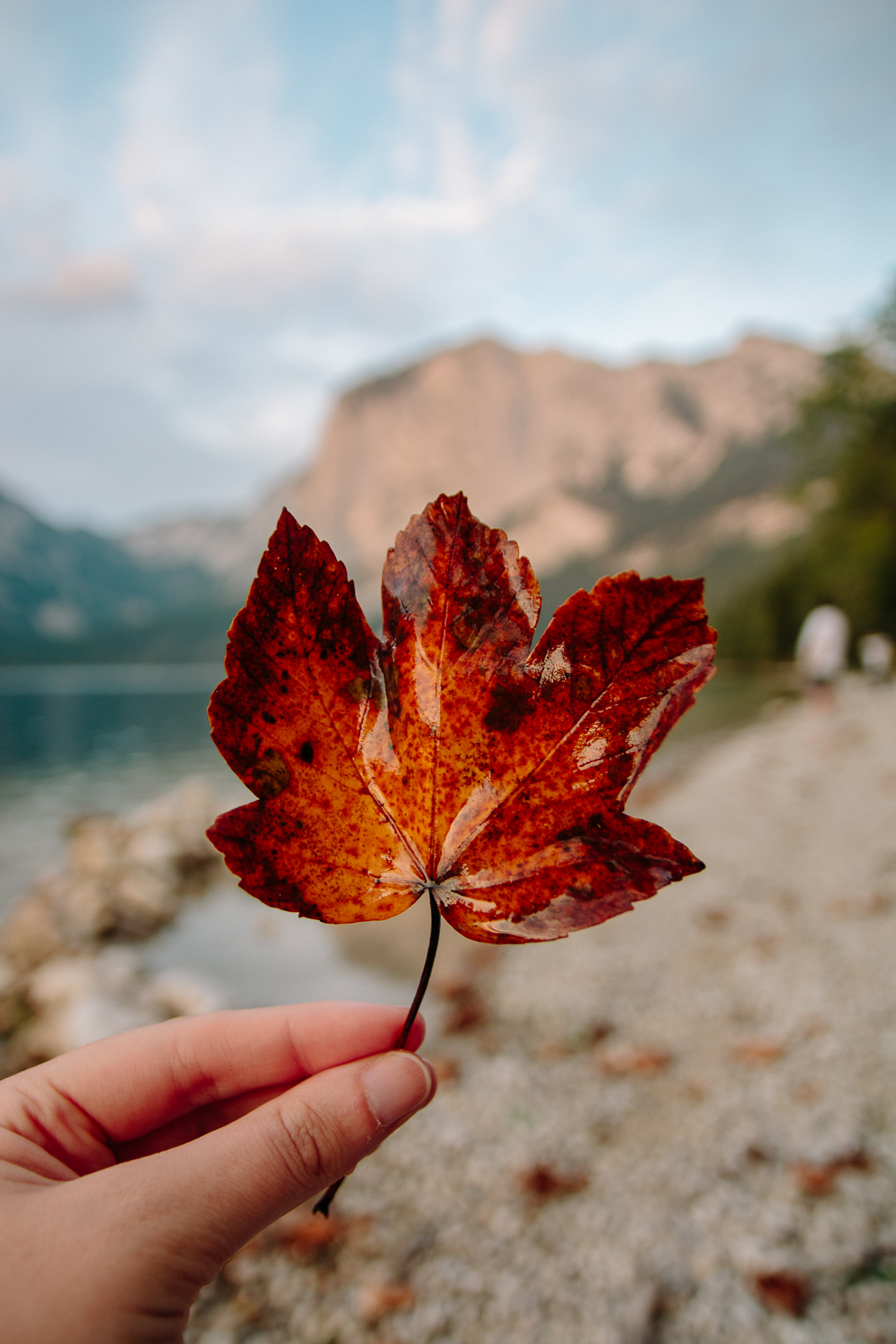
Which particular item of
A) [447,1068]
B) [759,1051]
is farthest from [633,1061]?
[447,1068]

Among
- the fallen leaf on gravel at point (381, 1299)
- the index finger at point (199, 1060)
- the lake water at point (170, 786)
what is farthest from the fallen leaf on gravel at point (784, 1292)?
the lake water at point (170, 786)

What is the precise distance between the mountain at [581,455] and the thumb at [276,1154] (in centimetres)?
2521

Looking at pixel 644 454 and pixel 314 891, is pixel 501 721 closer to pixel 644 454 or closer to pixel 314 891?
pixel 314 891

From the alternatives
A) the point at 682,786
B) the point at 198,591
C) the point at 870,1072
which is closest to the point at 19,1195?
the point at 870,1072

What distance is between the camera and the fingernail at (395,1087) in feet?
3.11

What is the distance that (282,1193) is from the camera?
944mm

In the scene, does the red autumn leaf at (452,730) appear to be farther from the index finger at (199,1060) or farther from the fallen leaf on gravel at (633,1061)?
the fallen leaf on gravel at (633,1061)

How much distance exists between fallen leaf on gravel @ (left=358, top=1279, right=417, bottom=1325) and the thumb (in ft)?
8.18

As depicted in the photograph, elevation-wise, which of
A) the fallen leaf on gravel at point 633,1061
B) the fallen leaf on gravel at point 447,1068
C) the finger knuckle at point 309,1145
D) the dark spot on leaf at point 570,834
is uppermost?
the dark spot on leaf at point 570,834

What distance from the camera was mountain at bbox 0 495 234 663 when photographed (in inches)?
3723

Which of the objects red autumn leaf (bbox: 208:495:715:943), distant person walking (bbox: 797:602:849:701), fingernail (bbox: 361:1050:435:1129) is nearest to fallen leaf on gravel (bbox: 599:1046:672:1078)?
fingernail (bbox: 361:1050:435:1129)

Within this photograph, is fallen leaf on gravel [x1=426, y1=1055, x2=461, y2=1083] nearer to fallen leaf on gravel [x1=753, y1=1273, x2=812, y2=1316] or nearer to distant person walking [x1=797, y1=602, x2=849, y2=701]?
fallen leaf on gravel [x1=753, y1=1273, x2=812, y2=1316]

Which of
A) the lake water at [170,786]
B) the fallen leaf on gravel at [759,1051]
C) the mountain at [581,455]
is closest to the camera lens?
the fallen leaf on gravel at [759,1051]

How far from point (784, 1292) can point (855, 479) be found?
92.0 feet
